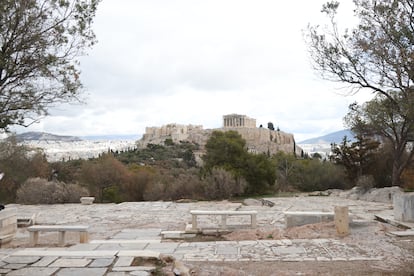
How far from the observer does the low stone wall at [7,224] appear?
7.82 meters

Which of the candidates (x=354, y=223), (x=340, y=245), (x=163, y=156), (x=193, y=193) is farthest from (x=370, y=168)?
(x=163, y=156)

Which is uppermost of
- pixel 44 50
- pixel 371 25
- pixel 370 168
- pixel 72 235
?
pixel 371 25

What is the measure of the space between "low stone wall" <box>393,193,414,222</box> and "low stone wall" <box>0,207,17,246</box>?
934 cm

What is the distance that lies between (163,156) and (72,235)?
1645 inches

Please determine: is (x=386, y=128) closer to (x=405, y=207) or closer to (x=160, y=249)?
(x=405, y=207)

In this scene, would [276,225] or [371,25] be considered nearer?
[371,25]

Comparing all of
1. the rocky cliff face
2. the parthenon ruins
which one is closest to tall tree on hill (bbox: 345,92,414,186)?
the rocky cliff face

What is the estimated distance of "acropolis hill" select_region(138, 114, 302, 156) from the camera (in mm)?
83500

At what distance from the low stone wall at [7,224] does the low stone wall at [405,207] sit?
9336 millimetres

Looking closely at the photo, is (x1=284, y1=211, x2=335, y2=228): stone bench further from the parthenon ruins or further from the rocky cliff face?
the parthenon ruins

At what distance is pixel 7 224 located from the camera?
809 cm

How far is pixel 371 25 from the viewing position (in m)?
9.70

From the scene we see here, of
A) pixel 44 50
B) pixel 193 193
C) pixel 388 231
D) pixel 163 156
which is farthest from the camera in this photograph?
pixel 163 156

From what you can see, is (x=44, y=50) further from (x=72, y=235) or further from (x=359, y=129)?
(x=359, y=129)
